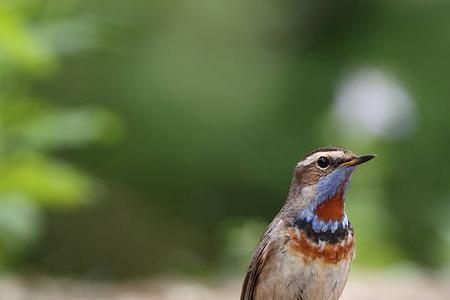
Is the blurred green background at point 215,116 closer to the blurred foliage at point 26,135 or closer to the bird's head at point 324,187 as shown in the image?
the blurred foliage at point 26,135

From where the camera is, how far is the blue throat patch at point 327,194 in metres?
5.08

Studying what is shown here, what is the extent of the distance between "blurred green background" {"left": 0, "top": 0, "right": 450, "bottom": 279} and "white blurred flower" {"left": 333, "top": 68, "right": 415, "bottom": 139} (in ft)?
0.12

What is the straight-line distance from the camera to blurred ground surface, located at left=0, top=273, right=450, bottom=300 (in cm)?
804

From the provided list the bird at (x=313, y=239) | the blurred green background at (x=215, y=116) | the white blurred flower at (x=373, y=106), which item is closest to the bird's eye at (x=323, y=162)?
the bird at (x=313, y=239)

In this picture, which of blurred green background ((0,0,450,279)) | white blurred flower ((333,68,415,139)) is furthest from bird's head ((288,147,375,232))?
blurred green background ((0,0,450,279))

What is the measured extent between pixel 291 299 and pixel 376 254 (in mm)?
4103

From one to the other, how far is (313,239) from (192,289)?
364cm

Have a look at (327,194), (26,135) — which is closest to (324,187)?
(327,194)

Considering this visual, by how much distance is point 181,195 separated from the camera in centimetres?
1119

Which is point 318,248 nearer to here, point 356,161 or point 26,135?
point 356,161

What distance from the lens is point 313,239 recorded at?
509cm

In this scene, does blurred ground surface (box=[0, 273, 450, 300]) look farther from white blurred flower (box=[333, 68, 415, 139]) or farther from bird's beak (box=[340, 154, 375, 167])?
bird's beak (box=[340, 154, 375, 167])

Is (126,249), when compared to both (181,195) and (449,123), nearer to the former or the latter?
(181,195)

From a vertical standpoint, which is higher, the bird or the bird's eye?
the bird's eye
